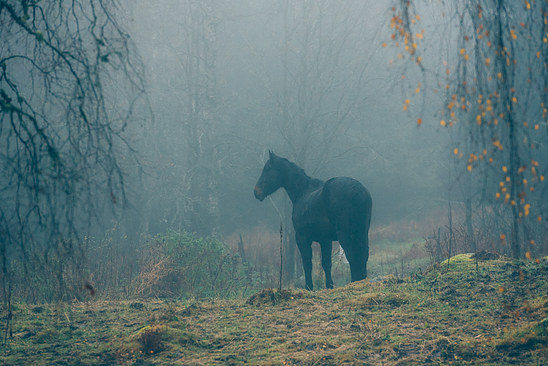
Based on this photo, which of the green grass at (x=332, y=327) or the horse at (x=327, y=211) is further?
the horse at (x=327, y=211)

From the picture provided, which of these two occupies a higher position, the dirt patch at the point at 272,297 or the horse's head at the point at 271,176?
the horse's head at the point at 271,176

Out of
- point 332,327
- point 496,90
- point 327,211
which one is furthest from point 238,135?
point 496,90

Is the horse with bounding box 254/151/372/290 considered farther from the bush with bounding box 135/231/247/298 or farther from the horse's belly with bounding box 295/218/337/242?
the bush with bounding box 135/231/247/298

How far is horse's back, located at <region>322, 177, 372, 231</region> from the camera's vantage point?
8.08 m

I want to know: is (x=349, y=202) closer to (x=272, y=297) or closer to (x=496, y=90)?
(x=272, y=297)

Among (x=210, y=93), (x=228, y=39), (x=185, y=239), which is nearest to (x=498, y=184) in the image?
(x=185, y=239)

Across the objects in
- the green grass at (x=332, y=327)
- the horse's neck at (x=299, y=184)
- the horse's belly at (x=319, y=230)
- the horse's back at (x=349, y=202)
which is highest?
the horse's neck at (x=299, y=184)

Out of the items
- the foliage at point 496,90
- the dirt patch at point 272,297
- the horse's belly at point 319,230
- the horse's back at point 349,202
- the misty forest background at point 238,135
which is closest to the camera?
the foliage at point 496,90

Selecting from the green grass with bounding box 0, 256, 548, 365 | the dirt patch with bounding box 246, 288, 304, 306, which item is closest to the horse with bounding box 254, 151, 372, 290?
the green grass with bounding box 0, 256, 548, 365

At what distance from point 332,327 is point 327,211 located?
345 cm

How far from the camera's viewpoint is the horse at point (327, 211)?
8141 millimetres

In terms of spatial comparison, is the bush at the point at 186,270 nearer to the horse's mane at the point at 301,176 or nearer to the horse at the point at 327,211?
the horse at the point at 327,211

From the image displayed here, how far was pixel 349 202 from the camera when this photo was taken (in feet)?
26.5

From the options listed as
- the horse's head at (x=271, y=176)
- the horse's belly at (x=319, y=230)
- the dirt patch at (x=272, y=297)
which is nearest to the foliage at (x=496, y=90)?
the dirt patch at (x=272, y=297)
